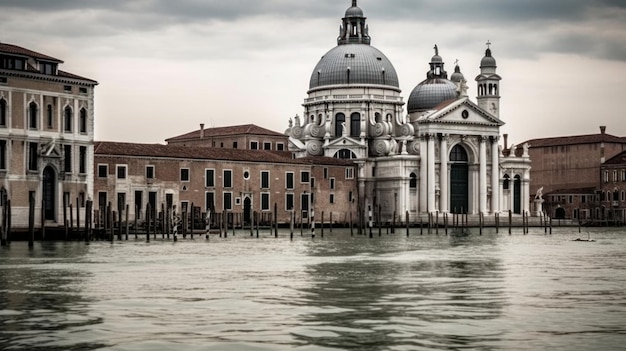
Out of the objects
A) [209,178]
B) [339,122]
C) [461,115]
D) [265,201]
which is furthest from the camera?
[339,122]

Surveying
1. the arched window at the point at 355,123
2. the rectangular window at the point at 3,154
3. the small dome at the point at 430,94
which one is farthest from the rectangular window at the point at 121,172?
the small dome at the point at 430,94

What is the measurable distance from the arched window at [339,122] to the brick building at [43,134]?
30.2m

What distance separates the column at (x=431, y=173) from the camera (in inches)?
2621

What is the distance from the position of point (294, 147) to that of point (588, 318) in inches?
2243

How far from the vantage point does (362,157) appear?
69.4 metres

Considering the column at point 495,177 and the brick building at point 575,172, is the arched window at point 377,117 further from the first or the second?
the brick building at point 575,172

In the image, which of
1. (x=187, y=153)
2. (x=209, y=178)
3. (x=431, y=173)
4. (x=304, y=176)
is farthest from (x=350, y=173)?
(x=187, y=153)

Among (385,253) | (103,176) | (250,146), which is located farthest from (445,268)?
(250,146)

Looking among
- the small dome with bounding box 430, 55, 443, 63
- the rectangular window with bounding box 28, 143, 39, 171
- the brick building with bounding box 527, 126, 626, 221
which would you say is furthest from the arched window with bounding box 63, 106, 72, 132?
the brick building with bounding box 527, 126, 626, 221

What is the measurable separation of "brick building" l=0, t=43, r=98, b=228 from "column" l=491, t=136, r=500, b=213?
102ft

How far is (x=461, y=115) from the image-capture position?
6844cm

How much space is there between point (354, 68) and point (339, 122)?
328 cm

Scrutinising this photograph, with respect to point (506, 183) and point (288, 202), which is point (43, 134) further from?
point (506, 183)

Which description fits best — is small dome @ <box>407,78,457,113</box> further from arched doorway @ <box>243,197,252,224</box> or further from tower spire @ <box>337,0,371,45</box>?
arched doorway @ <box>243,197,252,224</box>
